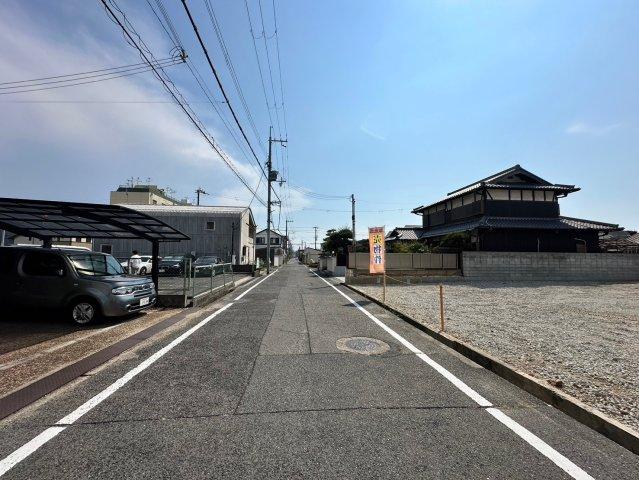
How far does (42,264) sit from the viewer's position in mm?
7840

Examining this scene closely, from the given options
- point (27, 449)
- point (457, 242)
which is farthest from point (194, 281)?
point (457, 242)

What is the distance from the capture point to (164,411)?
11.5 feet

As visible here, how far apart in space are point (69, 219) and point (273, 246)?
6456cm

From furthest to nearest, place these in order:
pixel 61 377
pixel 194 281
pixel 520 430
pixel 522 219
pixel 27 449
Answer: pixel 522 219
pixel 194 281
pixel 61 377
pixel 520 430
pixel 27 449

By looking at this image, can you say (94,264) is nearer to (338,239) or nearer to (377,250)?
(377,250)

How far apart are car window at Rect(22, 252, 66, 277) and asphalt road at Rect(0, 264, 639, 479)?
3.78 metres

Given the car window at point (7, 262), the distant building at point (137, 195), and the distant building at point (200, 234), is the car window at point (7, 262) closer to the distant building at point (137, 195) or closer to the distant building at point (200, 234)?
the distant building at point (200, 234)

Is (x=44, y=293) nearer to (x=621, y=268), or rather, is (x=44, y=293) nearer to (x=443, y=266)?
(x=443, y=266)

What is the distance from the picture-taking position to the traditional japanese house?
22.2 m

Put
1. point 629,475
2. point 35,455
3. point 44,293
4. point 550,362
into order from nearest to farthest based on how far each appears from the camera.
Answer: point 629,475
point 35,455
point 550,362
point 44,293

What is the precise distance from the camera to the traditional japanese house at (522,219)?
22.2 metres

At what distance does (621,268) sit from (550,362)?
72.2 ft

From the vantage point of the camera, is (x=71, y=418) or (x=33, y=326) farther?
(x=33, y=326)

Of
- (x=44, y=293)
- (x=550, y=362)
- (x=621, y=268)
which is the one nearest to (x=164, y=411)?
(x=550, y=362)
